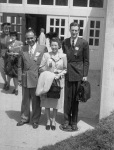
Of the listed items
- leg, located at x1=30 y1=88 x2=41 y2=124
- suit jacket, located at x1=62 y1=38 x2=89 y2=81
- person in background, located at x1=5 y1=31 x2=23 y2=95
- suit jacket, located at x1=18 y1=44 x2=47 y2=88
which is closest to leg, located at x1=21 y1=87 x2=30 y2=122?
leg, located at x1=30 y1=88 x2=41 y2=124

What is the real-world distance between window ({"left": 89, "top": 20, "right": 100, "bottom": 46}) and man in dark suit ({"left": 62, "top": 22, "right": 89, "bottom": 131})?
6294 mm

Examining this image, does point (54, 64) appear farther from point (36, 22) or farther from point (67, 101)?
point (36, 22)

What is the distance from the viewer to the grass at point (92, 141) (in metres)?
4.00

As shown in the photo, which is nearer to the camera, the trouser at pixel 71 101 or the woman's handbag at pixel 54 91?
the woman's handbag at pixel 54 91

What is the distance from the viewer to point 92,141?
4137 mm

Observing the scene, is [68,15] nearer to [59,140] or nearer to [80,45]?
[80,45]

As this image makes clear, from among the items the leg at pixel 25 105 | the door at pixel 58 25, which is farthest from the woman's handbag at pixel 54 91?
the door at pixel 58 25

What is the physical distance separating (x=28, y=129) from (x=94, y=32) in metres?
6.85

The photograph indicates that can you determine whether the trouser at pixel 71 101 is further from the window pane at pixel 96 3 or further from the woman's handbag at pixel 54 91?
the window pane at pixel 96 3

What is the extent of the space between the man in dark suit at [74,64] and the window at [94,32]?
6294 mm

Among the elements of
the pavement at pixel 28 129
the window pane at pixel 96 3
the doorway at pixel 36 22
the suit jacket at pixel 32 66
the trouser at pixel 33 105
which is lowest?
the pavement at pixel 28 129

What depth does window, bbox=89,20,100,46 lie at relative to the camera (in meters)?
10.9

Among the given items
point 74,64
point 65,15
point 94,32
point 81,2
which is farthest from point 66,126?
point 81,2

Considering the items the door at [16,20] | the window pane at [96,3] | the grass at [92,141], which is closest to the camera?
the grass at [92,141]
